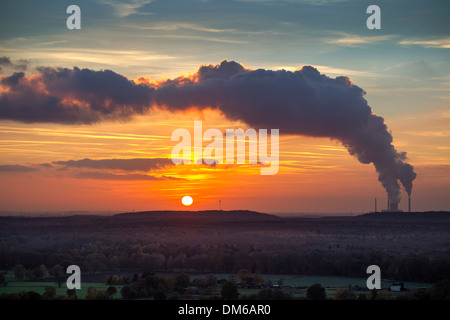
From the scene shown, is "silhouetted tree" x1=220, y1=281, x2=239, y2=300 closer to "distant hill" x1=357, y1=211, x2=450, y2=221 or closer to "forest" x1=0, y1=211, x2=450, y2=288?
"forest" x1=0, y1=211, x2=450, y2=288

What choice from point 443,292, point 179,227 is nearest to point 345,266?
point 443,292

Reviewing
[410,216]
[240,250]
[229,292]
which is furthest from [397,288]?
[410,216]

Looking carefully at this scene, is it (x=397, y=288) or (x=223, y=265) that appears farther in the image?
(x=223, y=265)

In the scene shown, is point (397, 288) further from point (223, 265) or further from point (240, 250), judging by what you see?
point (240, 250)

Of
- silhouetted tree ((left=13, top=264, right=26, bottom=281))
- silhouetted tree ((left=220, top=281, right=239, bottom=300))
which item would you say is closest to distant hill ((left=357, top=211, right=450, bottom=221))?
silhouetted tree ((left=13, top=264, right=26, bottom=281))

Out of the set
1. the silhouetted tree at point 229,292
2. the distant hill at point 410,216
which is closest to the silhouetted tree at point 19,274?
the silhouetted tree at point 229,292

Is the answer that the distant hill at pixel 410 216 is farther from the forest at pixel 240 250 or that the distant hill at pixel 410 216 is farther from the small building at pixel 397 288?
the small building at pixel 397 288
